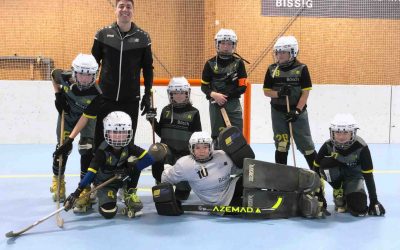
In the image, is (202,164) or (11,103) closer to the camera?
(202,164)

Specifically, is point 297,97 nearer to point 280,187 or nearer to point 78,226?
point 280,187

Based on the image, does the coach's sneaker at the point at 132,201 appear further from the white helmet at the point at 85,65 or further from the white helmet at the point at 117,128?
the white helmet at the point at 85,65

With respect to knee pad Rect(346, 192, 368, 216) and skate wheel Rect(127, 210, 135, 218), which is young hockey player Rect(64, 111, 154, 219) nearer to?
skate wheel Rect(127, 210, 135, 218)

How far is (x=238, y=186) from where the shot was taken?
11.7 ft

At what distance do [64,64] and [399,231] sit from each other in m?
7.35

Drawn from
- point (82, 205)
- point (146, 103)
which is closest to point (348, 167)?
point (146, 103)

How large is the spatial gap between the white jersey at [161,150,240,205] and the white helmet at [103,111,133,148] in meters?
0.49

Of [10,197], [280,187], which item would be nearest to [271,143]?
[280,187]


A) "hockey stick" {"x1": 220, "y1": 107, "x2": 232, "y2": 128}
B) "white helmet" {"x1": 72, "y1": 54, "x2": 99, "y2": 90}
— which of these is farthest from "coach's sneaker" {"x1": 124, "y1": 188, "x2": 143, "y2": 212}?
"hockey stick" {"x1": 220, "y1": 107, "x2": 232, "y2": 128}

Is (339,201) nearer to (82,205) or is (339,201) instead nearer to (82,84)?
(82,205)

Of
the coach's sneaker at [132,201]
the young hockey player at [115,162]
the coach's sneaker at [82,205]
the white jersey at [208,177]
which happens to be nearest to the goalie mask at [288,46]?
the white jersey at [208,177]

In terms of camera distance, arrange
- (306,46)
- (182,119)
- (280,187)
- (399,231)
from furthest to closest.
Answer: (306,46), (182,119), (280,187), (399,231)

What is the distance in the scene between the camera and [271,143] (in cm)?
714

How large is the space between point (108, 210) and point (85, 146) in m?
0.66
